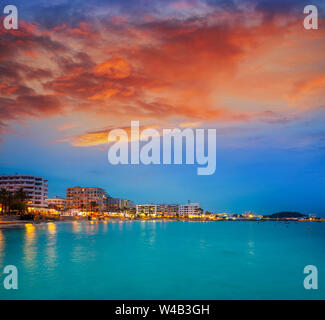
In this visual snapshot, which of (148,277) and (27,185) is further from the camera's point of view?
(27,185)

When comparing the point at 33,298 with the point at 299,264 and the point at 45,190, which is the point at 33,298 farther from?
the point at 45,190

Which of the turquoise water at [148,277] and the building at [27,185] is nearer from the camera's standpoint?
the turquoise water at [148,277]

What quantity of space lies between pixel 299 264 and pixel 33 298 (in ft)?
85.8

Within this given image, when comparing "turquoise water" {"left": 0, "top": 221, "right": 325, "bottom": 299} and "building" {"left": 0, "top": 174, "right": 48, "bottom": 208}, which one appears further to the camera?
"building" {"left": 0, "top": 174, "right": 48, "bottom": 208}

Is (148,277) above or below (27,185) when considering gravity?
below

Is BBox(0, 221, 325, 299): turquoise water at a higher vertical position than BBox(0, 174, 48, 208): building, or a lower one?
lower

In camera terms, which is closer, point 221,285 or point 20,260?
point 221,285

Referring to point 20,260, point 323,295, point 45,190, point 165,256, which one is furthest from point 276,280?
point 45,190

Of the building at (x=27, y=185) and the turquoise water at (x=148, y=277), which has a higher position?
the building at (x=27, y=185)

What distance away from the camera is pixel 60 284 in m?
19.9
